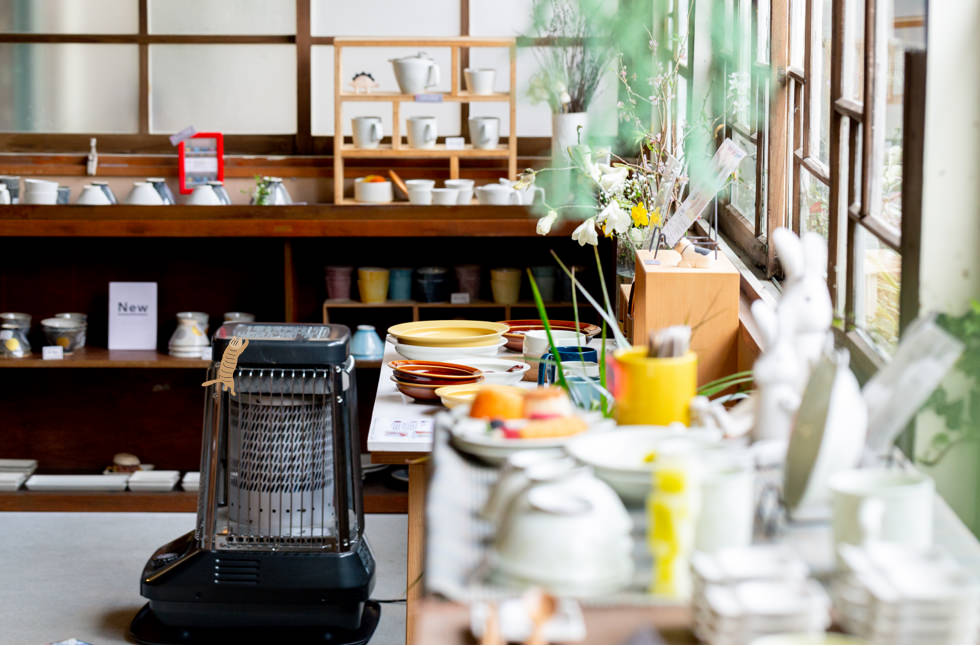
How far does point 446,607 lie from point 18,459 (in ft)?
13.3

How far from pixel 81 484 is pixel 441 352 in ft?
7.15

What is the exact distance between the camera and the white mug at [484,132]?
5.26m

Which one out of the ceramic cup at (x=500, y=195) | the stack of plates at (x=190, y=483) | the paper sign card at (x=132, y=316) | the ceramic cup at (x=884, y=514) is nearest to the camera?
the ceramic cup at (x=884, y=514)

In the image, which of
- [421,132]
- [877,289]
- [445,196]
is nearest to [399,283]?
[445,196]

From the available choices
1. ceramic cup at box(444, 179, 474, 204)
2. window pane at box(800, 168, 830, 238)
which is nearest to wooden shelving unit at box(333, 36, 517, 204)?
ceramic cup at box(444, 179, 474, 204)

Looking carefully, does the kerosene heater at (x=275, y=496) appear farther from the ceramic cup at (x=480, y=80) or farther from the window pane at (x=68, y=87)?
the window pane at (x=68, y=87)

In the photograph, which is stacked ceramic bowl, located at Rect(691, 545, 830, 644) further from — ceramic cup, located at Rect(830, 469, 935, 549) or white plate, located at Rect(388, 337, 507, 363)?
white plate, located at Rect(388, 337, 507, 363)

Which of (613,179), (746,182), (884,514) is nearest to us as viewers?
(884,514)

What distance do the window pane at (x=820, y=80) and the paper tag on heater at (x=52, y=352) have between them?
3.00 metres

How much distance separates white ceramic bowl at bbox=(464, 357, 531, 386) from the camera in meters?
2.69

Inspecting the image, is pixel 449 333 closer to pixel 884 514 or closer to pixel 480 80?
pixel 884 514

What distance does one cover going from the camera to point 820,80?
2.56 m

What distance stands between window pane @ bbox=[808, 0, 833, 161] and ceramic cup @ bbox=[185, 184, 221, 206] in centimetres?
309

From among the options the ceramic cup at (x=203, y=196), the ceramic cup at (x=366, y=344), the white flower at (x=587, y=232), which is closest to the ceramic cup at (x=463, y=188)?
the ceramic cup at (x=366, y=344)
